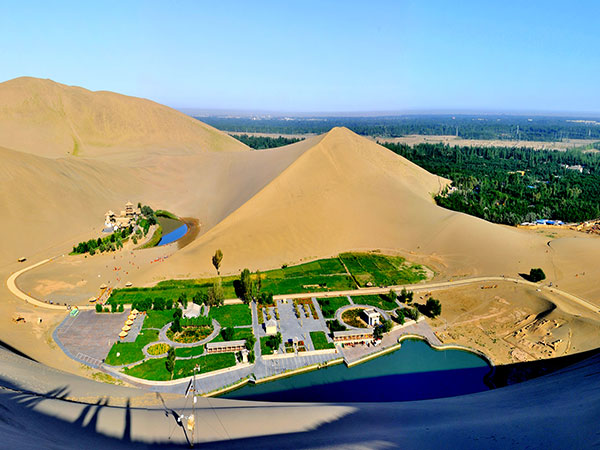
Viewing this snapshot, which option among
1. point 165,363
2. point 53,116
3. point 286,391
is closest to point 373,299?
point 286,391

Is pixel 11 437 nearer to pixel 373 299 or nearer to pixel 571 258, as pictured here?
pixel 373 299

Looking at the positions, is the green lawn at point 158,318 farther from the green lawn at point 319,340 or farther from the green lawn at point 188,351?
the green lawn at point 319,340

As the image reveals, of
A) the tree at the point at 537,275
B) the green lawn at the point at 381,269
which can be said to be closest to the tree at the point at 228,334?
the green lawn at the point at 381,269

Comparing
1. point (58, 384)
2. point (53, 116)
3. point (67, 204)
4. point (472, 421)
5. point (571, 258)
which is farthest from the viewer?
point (53, 116)

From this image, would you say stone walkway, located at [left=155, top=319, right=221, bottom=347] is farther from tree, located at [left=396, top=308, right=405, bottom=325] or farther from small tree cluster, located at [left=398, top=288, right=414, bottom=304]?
small tree cluster, located at [left=398, top=288, right=414, bottom=304]

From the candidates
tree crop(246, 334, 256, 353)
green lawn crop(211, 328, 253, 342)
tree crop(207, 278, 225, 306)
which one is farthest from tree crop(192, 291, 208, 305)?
tree crop(246, 334, 256, 353)
